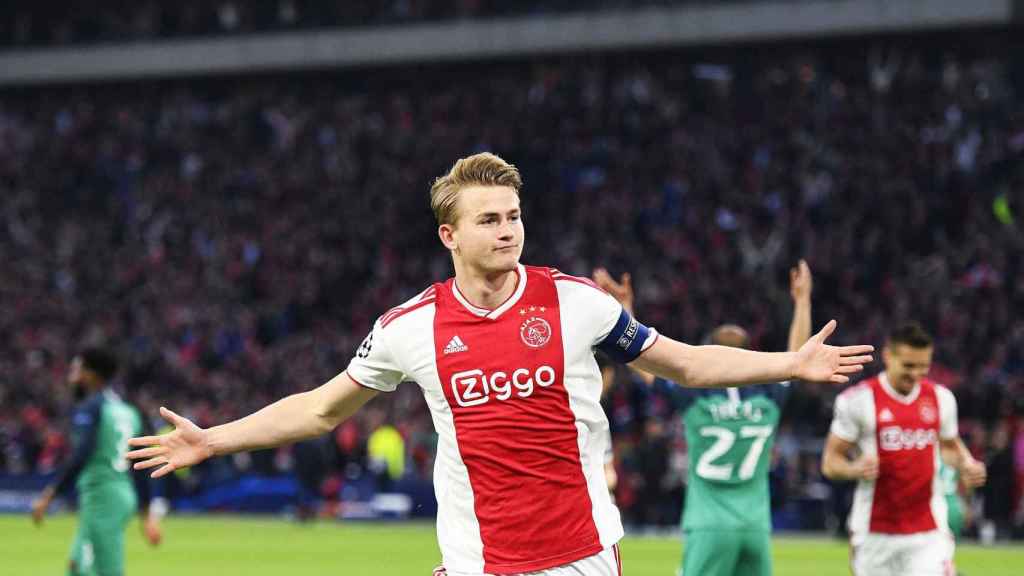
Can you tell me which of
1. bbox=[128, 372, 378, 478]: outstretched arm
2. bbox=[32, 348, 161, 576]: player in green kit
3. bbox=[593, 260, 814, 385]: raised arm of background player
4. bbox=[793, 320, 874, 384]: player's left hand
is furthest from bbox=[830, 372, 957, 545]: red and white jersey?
bbox=[32, 348, 161, 576]: player in green kit

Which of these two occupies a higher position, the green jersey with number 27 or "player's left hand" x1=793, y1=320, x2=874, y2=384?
"player's left hand" x1=793, y1=320, x2=874, y2=384

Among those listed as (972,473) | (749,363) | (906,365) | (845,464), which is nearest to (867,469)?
(845,464)

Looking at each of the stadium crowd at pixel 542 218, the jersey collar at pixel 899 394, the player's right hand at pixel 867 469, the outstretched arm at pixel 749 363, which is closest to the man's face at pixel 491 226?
the outstretched arm at pixel 749 363

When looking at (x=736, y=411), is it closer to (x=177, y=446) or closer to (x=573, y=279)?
(x=573, y=279)

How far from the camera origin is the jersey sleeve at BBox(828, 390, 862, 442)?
988cm

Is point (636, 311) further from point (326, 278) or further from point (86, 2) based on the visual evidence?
point (86, 2)

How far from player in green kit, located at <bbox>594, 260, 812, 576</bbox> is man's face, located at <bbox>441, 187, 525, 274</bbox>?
4209 mm

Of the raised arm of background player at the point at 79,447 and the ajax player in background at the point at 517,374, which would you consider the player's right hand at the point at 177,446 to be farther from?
the raised arm of background player at the point at 79,447

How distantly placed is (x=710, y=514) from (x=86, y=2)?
3844 cm

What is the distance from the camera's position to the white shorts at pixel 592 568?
18.3ft

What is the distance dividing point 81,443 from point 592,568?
683cm

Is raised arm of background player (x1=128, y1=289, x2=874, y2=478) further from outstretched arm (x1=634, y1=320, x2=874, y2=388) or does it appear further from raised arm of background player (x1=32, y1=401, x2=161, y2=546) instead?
raised arm of background player (x1=32, y1=401, x2=161, y2=546)

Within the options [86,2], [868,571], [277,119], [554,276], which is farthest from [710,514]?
[86,2]

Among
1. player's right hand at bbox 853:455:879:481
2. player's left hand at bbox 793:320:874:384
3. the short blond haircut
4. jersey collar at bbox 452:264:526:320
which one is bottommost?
player's right hand at bbox 853:455:879:481
